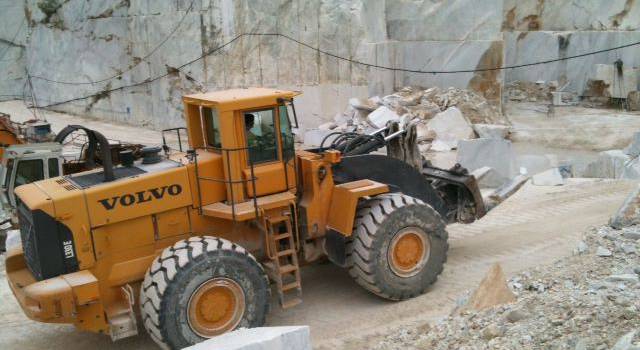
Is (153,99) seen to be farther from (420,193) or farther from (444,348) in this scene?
(444,348)

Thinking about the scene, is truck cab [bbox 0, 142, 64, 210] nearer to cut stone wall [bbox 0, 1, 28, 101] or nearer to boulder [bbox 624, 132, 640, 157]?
boulder [bbox 624, 132, 640, 157]

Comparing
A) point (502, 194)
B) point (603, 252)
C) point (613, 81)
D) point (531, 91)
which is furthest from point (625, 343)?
point (531, 91)

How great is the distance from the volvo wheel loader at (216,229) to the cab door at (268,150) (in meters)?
0.01

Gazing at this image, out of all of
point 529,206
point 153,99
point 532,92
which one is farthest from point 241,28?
point 532,92

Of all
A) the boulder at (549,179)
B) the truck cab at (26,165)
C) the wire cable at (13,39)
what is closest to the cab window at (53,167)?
the truck cab at (26,165)

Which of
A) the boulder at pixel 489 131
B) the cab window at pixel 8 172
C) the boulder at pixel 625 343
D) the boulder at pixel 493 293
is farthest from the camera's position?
the boulder at pixel 489 131

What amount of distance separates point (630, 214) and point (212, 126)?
4541 mm

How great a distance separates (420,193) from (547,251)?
6.12 ft

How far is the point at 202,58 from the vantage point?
18156mm

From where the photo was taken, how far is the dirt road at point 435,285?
639 centimetres

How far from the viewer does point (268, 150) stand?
6.45m

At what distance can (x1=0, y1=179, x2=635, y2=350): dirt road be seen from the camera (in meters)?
6.39

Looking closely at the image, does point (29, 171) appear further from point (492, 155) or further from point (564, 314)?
point (564, 314)

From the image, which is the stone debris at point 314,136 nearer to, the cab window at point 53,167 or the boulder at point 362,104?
the boulder at point 362,104
